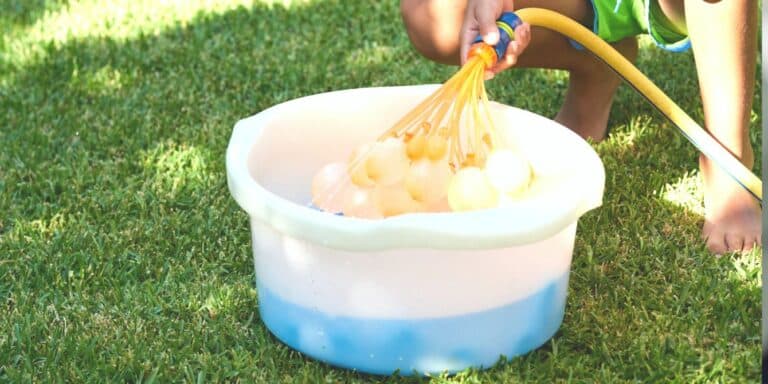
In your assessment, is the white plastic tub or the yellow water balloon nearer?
the white plastic tub

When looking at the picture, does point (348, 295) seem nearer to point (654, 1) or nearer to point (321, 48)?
point (654, 1)

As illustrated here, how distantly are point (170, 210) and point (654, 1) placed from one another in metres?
0.88

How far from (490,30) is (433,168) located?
22 cm

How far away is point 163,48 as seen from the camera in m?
2.60

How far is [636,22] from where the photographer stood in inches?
76.3

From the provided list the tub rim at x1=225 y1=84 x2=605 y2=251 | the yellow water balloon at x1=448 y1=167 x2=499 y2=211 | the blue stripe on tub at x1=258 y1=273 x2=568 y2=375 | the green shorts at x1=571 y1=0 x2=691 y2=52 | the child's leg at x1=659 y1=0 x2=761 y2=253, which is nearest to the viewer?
the tub rim at x1=225 y1=84 x2=605 y2=251

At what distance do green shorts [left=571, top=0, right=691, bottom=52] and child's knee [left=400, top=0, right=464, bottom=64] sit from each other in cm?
22

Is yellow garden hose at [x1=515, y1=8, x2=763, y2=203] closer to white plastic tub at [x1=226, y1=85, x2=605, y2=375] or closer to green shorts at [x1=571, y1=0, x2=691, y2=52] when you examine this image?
white plastic tub at [x1=226, y1=85, x2=605, y2=375]

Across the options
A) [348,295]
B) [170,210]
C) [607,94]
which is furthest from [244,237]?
[607,94]

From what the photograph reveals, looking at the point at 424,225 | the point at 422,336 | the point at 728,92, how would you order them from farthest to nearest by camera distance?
the point at 728,92
the point at 422,336
the point at 424,225

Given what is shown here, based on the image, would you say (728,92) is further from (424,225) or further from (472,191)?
(424,225)

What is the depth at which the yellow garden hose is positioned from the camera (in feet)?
5.17

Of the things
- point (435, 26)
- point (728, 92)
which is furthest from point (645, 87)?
point (435, 26)

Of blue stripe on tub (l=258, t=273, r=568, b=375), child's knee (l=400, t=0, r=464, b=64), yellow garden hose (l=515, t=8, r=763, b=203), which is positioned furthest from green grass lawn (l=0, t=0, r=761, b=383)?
child's knee (l=400, t=0, r=464, b=64)
